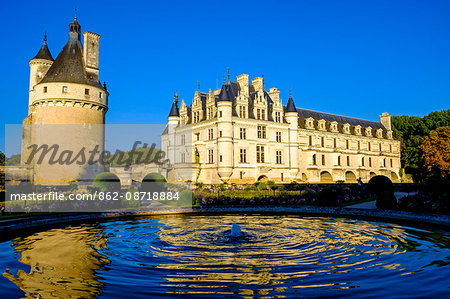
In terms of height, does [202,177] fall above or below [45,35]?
below

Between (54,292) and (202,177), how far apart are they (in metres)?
35.9

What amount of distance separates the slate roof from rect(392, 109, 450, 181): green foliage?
181 feet

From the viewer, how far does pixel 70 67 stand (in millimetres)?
35344

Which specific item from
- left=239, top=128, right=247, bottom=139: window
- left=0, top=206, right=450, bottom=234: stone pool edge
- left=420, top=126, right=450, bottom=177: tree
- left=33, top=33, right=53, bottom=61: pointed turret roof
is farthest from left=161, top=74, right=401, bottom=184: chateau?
left=0, top=206, right=450, bottom=234: stone pool edge

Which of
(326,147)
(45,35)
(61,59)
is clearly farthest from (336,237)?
(45,35)

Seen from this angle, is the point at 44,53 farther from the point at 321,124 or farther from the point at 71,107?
the point at 321,124

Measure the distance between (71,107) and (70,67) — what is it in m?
4.43

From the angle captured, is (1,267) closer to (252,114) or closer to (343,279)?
(343,279)

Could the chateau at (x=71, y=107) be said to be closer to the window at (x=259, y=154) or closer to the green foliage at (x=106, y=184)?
the green foliage at (x=106, y=184)

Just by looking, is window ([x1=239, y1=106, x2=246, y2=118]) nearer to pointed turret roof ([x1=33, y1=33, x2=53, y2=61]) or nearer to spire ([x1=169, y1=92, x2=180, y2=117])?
spire ([x1=169, y1=92, x2=180, y2=117])

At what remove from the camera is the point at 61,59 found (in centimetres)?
3581

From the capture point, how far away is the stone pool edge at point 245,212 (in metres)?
12.6

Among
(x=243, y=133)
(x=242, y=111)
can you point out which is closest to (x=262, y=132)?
(x=243, y=133)

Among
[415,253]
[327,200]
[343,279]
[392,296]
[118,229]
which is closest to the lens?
[392,296]
